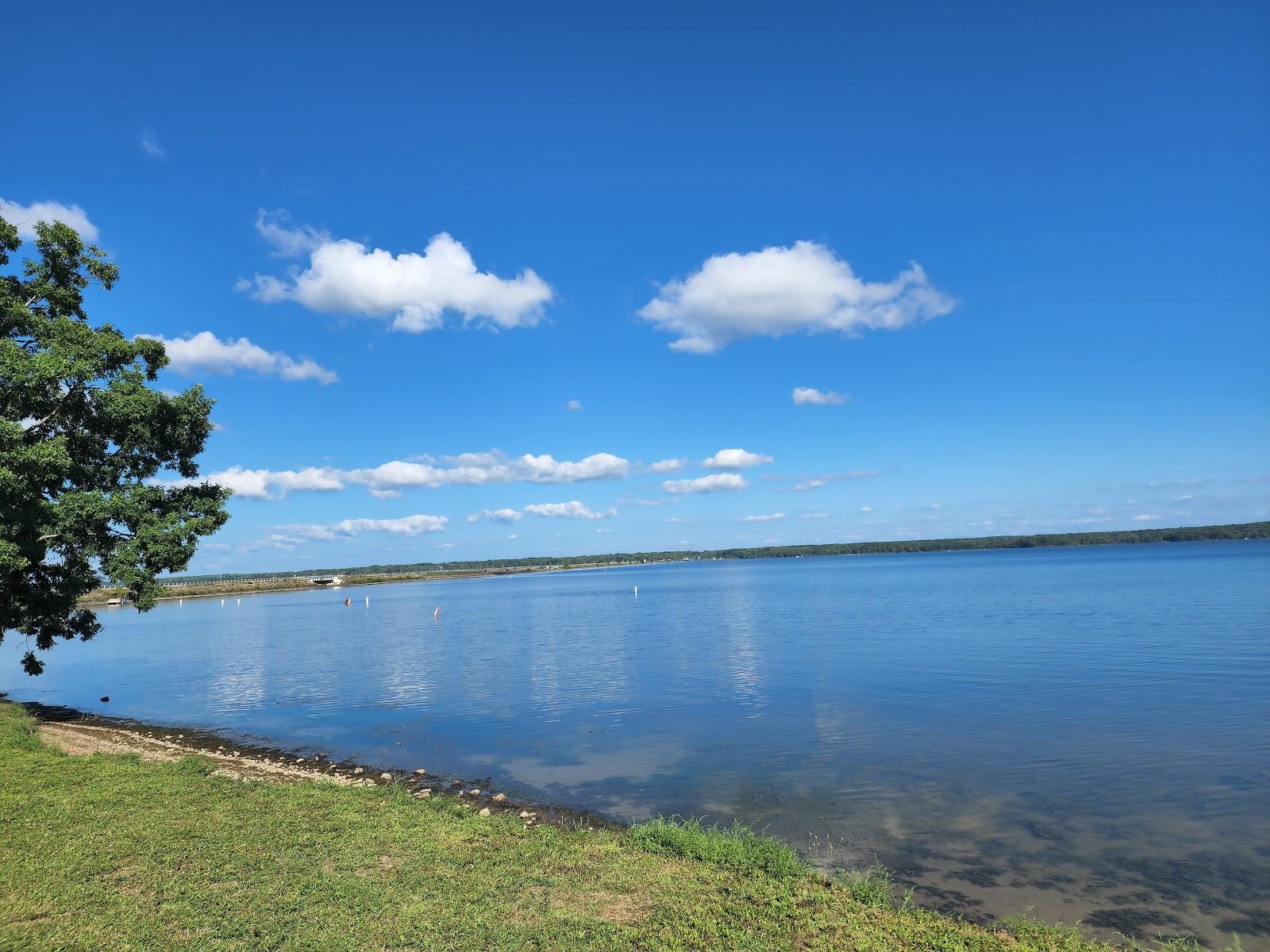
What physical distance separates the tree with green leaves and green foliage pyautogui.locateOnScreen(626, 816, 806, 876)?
19091 mm

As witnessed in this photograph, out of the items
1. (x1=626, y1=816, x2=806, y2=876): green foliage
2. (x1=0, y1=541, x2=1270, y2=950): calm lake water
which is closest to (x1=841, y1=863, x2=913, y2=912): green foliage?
(x1=0, y1=541, x2=1270, y2=950): calm lake water

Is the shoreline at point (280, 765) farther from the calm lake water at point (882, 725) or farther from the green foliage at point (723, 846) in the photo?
the green foliage at point (723, 846)

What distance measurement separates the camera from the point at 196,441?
26203 mm

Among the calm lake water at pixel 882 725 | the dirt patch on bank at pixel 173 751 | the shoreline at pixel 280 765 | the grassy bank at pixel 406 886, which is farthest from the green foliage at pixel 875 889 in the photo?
the dirt patch on bank at pixel 173 751

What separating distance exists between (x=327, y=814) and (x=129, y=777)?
6812 millimetres

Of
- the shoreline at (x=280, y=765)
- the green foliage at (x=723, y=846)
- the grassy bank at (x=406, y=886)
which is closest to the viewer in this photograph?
the grassy bank at (x=406, y=886)

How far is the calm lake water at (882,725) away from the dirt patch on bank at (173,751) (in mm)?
2664

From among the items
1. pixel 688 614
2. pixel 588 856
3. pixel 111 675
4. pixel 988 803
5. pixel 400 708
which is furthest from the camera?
pixel 688 614

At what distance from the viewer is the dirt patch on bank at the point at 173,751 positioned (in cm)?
1864

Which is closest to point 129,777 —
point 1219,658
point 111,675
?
point 111,675

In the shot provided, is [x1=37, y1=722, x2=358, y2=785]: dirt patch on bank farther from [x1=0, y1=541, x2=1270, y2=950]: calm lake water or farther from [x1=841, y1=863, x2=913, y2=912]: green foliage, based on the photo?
[x1=841, y1=863, x2=913, y2=912]: green foliage

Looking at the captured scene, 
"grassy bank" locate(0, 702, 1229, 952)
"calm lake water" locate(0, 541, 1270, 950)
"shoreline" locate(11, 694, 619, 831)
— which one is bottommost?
"calm lake water" locate(0, 541, 1270, 950)

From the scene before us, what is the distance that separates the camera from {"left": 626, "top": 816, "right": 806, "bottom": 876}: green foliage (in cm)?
1168

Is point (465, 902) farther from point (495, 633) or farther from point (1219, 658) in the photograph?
point (495, 633)
